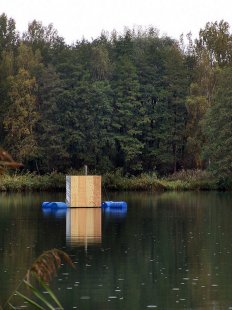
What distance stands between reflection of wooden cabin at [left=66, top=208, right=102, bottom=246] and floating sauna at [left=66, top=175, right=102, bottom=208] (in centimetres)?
75

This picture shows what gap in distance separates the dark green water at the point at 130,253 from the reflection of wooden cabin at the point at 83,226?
3cm

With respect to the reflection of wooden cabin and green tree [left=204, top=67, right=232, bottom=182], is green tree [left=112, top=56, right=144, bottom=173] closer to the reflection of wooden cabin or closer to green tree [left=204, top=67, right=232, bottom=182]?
green tree [left=204, top=67, right=232, bottom=182]

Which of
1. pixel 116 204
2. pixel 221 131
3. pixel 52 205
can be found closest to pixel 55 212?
pixel 52 205

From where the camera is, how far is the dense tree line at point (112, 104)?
64.8 metres

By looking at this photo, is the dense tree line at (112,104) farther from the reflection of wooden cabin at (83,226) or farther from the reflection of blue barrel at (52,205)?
the reflection of wooden cabin at (83,226)

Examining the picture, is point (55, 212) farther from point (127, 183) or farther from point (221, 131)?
point (127, 183)

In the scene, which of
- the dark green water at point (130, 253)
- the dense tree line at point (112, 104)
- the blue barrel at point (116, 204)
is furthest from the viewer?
the dense tree line at point (112, 104)

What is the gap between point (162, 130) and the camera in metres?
69.1

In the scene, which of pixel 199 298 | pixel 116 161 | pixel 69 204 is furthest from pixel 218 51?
pixel 199 298

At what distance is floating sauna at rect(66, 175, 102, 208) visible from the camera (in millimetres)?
40750

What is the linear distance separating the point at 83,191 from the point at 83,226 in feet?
34.6

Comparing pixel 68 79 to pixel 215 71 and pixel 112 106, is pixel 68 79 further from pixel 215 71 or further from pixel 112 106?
pixel 215 71

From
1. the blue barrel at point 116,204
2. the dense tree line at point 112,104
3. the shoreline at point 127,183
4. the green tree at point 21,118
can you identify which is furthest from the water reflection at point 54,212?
the green tree at point 21,118

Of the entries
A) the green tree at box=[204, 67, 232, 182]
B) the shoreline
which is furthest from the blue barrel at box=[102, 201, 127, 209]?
the shoreline
